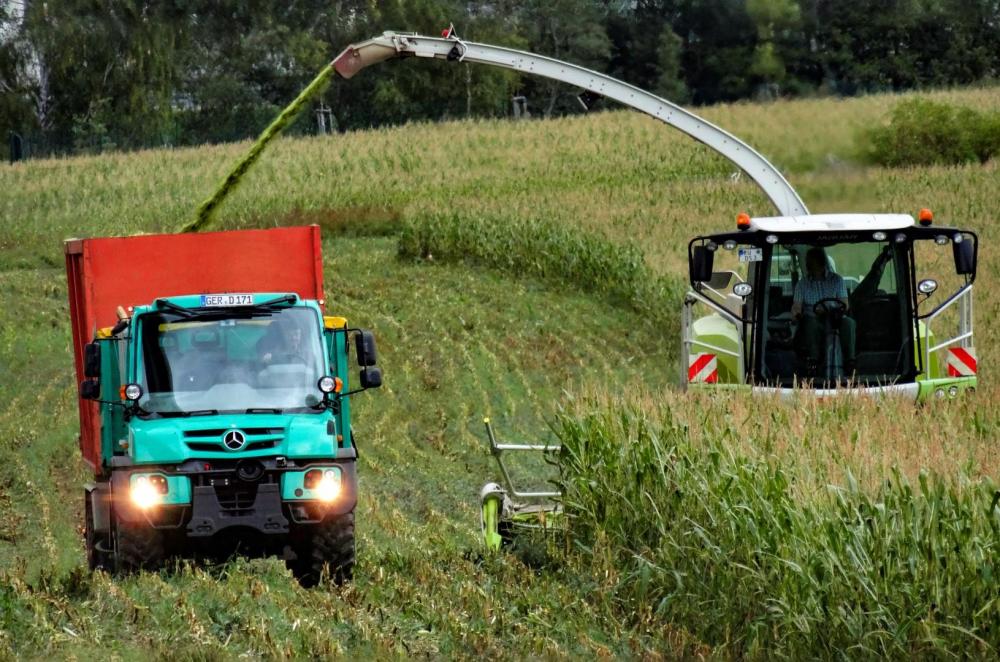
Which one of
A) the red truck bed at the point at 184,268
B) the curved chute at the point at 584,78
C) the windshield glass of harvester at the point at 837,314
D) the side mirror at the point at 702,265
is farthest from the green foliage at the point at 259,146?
the windshield glass of harvester at the point at 837,314

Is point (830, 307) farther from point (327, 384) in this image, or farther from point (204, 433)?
point (204, 433)

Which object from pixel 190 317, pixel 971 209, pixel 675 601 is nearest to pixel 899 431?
pixel 675 601

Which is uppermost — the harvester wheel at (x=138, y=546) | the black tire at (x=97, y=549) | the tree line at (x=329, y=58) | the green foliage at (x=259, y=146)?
the tree line at (x=329, y=58)

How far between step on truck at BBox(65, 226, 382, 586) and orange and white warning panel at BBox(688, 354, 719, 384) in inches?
145

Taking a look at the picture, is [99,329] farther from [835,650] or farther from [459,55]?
[835,650]

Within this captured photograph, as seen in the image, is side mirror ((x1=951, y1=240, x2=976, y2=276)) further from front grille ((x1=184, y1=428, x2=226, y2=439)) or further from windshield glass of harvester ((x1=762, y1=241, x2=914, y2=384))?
front grille ((x1=184, y1=428, x2=226, y2=439))

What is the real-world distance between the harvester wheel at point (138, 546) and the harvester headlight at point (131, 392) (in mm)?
839

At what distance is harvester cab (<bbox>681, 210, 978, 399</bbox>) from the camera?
13258 mm

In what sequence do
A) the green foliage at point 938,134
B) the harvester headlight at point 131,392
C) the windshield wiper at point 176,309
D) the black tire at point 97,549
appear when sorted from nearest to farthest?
the harvester headlight at point 131,392 < the windshield wiper at point 176,309 < the black tire at point 97,549 < the green foliage at point 938,134

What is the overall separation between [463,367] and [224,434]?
1054cm

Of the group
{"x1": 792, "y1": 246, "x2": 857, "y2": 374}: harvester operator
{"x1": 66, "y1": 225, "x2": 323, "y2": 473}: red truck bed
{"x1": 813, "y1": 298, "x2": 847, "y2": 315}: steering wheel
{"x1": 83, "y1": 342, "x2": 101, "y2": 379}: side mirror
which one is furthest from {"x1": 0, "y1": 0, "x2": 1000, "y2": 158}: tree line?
{"x1": 83, "y1": 342, "x2": 101, "y2": 379}: side mirror

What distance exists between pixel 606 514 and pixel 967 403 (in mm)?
2876

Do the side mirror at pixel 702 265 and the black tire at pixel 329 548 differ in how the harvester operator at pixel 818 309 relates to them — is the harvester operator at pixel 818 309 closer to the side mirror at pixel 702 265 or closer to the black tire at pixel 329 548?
the side mirror at pixel 702 265

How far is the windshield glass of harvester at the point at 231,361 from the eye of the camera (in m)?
10.6
